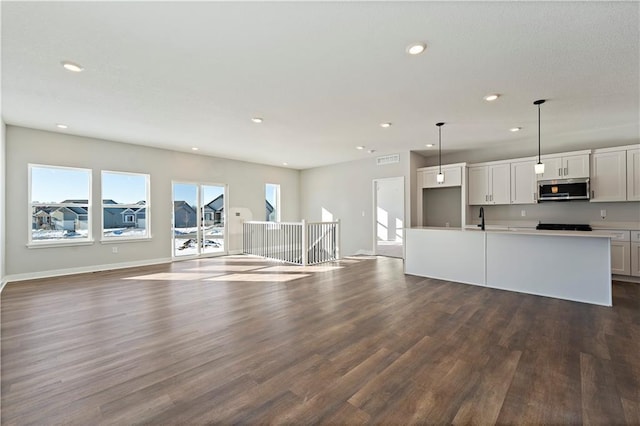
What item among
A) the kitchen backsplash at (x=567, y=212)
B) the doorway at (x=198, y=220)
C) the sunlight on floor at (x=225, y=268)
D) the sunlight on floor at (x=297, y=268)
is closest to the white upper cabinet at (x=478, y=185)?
the kitchen backsplash at (x=567, y=212)

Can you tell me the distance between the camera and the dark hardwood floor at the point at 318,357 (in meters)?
1.78

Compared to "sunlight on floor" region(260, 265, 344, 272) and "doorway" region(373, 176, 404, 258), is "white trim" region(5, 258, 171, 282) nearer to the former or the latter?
"sunlight on floor" region(260, 265, 344, 272)

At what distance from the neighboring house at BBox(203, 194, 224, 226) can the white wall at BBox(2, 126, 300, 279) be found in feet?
0.99

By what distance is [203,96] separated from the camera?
3781 mm

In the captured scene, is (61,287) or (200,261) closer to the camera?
(61,287)

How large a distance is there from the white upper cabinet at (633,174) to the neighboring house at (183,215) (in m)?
9.44

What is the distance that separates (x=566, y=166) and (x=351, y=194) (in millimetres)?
5023

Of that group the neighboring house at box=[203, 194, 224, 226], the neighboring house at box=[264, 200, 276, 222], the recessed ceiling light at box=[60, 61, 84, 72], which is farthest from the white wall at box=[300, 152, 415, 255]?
the recessed ceiling light at box=[60, 61, 84, 72]

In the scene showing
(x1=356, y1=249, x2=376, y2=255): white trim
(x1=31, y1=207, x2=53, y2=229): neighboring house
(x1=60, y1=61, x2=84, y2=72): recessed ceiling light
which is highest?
(x1=60, y1=61, x2=84, y2=72): recessed ceiling light

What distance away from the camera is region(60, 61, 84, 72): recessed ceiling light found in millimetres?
2922

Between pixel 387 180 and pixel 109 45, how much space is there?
644cm

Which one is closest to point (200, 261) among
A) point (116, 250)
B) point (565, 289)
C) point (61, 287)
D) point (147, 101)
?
point (116, 250)

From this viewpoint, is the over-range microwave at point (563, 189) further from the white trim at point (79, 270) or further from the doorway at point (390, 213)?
the white trim at point (79, 270)

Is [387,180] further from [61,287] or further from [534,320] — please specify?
[61,287]
